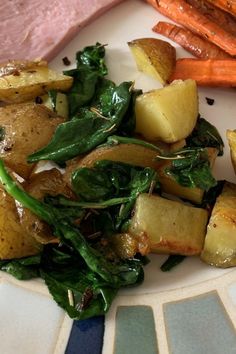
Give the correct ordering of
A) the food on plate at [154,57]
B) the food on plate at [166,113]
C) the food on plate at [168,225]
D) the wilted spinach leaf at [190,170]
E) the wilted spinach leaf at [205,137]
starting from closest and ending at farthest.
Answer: the food on plate at [168,225], the wilted spinach leaf at [190,170], the food on plate at [166,113], the wilted spinach leaf at [205,137], the food on plate at [154,57]

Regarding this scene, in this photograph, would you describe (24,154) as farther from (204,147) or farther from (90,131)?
(204,147)

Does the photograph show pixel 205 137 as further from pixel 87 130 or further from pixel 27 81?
pixel 27 81

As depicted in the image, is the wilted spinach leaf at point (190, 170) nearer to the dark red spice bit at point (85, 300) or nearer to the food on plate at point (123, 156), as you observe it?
the food on plate at point (123, 156)

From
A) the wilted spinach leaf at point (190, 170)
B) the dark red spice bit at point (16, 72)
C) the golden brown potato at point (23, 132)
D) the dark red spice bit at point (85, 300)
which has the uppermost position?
the dark red spice bit at point (16, 72)

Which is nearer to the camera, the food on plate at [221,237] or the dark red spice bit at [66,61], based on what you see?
the food on plate at [221,237]

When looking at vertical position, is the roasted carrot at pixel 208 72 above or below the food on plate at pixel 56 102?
below

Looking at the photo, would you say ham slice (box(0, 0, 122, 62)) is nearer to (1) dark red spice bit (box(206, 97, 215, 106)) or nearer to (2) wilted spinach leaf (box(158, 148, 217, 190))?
(1) dark red spice bit (box(206, 97, 215, 106))

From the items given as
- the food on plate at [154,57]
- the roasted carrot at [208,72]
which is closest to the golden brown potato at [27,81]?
the food on plate at [154,57]
